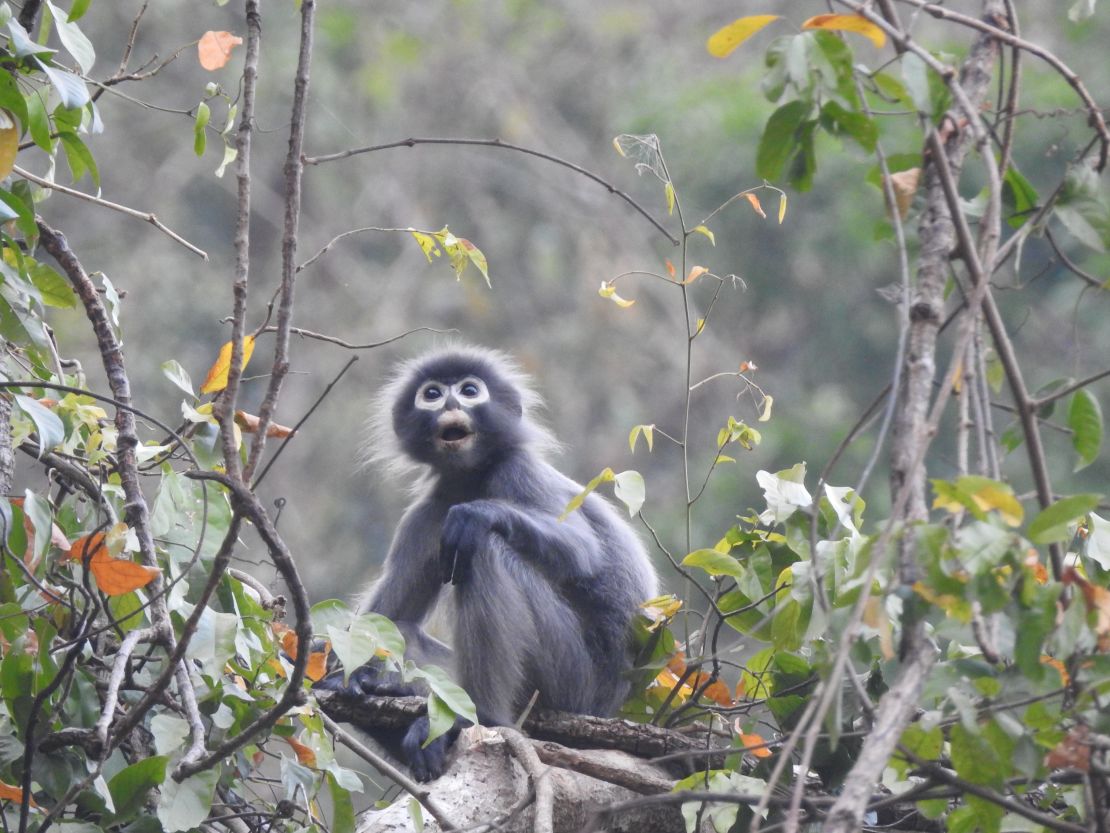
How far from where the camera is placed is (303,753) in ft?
10.3

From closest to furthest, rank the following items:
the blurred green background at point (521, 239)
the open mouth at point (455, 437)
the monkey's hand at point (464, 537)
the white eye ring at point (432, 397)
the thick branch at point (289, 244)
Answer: the thick branch at point (289, 244) → the monkey's hand at point (464, 537) → the open mouth at point (455, 437) → the white eye ring at point (432, 397) → the blurred green background at point (521, 239)

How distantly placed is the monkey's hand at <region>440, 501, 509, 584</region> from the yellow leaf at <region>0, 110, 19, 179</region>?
71.2 inches

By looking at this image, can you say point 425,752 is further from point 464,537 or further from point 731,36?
point 731,36

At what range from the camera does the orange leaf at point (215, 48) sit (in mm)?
3107

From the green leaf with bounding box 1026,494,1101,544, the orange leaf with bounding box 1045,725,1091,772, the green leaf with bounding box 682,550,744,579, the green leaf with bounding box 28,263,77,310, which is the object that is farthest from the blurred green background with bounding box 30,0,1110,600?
the green leaf with bounding box 1026,494,1101,544

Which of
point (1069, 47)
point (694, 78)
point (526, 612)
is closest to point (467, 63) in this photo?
point (694, 78)

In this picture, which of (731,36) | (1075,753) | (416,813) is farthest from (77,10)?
(1075,753)

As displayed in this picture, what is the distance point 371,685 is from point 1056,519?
245 centimetres

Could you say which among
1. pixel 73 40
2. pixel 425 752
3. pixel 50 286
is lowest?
pixel 425 752

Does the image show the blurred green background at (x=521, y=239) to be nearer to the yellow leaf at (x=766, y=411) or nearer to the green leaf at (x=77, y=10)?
the yellow leaf at (x=766, y=411)

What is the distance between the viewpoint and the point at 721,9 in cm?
1521

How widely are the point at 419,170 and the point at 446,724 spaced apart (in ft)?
39.2

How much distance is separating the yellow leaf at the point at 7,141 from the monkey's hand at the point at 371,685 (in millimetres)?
1782

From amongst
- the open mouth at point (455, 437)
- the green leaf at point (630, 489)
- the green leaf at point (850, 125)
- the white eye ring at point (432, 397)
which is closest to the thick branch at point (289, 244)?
the green leaf at point (850, 125)
